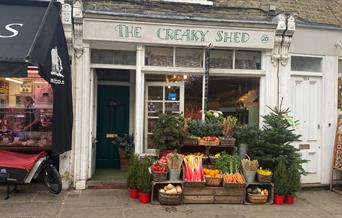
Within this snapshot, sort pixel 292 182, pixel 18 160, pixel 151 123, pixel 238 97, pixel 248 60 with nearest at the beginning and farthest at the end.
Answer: pixel 18 160, pixel 292 182, pixel 151 123, pixel 248 60, pixel 238 97

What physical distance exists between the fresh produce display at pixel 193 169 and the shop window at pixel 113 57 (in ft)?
8.49

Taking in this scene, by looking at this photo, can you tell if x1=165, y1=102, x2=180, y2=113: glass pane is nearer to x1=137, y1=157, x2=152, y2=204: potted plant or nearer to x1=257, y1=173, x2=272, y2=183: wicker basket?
x1=137, y1=157, x2=152, y2=204: potted plant

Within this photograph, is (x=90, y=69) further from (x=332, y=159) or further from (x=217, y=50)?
(x=332, y=159)

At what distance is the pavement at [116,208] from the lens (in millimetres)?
6422

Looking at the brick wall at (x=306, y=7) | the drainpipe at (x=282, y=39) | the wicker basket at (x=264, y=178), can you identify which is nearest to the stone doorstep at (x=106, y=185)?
the wicker basket at (x=264, y=178)

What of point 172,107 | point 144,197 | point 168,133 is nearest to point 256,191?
point 168,133

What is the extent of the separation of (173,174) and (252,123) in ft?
8.75

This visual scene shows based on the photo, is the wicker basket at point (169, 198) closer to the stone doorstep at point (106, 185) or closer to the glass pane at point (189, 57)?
the stone doorstep at point (106, 185)

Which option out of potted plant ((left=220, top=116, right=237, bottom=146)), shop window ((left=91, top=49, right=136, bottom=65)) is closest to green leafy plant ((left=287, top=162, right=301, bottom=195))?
potted plant ((left=220, top=116, right=237, bottom=146))

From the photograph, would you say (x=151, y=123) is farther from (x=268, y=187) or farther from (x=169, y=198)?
(x=268, y=187)

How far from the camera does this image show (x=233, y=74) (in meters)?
8.66

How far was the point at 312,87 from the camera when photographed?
29.4ft

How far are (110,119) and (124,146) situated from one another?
1.02 meters

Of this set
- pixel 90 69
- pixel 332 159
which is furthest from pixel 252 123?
pixel 90 69
